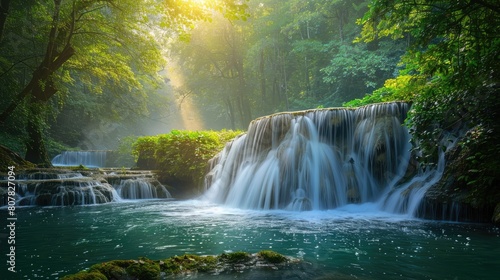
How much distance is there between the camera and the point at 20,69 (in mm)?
13062

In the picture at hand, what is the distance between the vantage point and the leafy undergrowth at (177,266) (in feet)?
10.6

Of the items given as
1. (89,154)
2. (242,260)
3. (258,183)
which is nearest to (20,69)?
(258,183)

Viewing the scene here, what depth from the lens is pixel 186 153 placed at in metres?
15.9

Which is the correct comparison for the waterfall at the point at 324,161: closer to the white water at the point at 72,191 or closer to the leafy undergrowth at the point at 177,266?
the white water at the point at 72,191

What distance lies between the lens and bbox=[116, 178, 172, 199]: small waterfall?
13672 mm

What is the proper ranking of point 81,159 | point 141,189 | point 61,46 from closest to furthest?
point 61,46, point 141,189, point 81,159

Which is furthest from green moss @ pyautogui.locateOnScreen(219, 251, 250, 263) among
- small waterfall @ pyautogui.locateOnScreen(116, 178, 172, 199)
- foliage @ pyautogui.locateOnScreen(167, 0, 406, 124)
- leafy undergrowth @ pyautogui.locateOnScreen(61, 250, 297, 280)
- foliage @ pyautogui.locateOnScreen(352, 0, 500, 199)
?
foliage @ pyautogui.locateOnScreen(167, 0, 406, 124)

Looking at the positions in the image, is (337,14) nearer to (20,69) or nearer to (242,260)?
(20,69)

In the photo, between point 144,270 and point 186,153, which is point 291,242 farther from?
point 186,153

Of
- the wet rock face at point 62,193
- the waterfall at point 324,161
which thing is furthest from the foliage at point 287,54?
the wet rock face at point 62,193

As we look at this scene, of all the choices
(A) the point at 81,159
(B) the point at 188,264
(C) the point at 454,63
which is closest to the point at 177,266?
(B) the point at 188,264

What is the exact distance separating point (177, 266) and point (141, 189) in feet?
37.1

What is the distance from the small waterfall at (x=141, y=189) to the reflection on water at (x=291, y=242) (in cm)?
496

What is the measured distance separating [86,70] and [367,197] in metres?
13.8
